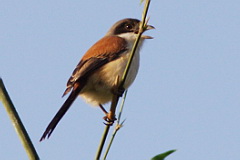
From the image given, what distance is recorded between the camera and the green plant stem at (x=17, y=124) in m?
1.16

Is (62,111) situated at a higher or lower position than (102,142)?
lower

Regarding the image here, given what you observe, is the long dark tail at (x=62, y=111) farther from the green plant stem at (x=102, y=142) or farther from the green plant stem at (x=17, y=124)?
the green plant stem at (x=17, y=124)

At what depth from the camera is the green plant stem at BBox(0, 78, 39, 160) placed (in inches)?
45.8

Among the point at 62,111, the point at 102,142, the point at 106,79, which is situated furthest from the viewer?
the point at 106,79

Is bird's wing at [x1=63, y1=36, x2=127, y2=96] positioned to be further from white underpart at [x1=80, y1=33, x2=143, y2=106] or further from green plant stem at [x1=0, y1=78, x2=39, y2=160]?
green plant stem at [x1=0, y1=78, x2=39, y2=160]

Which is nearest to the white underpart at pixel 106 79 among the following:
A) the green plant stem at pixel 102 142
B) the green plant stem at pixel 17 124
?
the green plant stem at pixel 102 142

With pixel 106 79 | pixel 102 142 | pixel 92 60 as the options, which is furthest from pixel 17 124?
pixel 92 60

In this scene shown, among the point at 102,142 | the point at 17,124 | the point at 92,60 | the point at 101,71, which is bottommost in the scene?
the point at 101,71

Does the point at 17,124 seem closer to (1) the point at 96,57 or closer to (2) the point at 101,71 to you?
(2) the point at 101,71

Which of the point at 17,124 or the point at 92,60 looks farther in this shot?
the point at 92,60

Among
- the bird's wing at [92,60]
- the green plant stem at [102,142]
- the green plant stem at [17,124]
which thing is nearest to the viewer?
the green plant stem at [17,124]

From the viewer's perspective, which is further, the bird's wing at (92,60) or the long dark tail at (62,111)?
the bird's wing at (92,60)

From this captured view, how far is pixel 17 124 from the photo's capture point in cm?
118

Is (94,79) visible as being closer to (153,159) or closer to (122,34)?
(122,34)
